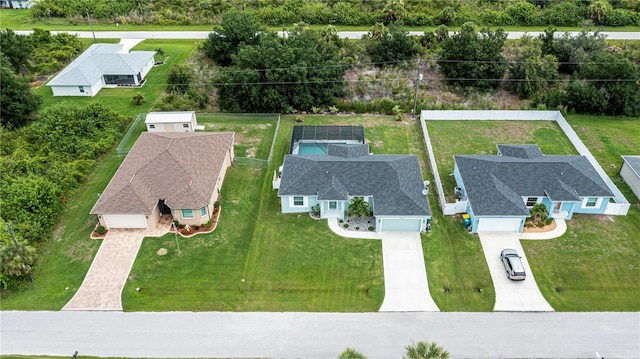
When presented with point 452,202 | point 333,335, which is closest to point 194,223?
point 333,335

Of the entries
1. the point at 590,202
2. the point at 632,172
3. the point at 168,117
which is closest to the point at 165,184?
the point at 168,117

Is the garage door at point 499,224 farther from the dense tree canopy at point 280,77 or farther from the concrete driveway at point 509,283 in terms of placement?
the dense tree canopy at point 280,77

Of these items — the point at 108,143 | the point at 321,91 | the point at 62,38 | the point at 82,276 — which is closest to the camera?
the point at 82,276

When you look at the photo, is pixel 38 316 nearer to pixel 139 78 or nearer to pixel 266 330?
pixel 266 330

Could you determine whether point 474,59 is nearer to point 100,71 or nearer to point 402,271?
point 402,271

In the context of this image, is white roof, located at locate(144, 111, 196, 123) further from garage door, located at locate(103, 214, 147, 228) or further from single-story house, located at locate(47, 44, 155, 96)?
garage door, located at locate(103, 214, 147, 228)

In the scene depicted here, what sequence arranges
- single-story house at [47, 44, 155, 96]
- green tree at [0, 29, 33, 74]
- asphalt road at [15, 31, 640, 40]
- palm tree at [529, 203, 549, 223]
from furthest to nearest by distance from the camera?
asphalt road at [15, 31, 640, 40]
green tree at [0, 29, 33, 74]
single-story house at [47, 44, 155, 96]
palm tree at [529, 203, 549, 223]

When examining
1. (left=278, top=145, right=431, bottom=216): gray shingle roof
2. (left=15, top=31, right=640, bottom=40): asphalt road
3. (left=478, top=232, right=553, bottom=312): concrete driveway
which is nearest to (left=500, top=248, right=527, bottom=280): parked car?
(left=478, top=232, right=553, bottom=312): concrete driveway
